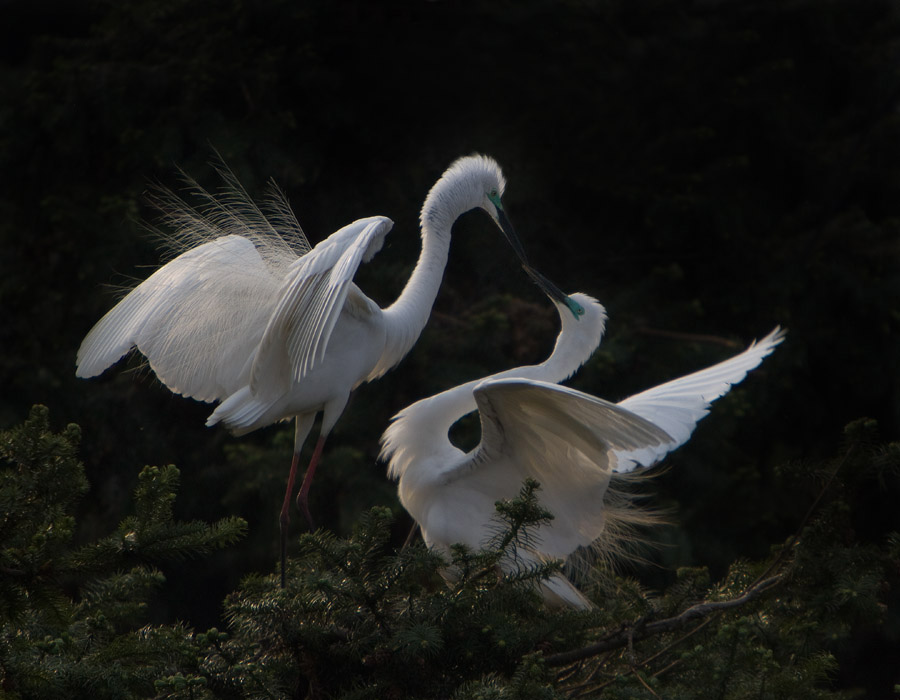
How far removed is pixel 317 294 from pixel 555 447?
75 centimetres

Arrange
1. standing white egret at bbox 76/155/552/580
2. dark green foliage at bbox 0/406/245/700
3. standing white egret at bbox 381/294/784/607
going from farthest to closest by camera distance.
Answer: standing white egret at bbox 76/155/552/580 < standing white egret at bbox 381/294/784/607 < dark green foliage at bbox 0/406/245/700

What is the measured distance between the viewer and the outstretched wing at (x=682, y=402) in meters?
2.37

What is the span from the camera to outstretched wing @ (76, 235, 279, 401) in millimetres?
2453

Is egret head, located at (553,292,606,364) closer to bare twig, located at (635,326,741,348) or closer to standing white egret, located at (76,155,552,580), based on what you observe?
standing white egret, located at (76,155,552,580)

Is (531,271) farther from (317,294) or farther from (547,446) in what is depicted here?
(317,294)

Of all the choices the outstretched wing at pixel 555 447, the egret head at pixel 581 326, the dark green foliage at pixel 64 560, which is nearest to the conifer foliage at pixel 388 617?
the dark green foliage at pixel 64 560

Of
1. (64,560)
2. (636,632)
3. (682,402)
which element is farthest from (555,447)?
(64,560)

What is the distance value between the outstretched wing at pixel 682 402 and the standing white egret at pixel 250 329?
0.69 meters

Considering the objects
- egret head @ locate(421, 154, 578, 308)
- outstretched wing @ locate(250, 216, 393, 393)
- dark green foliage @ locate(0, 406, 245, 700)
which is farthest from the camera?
egret head @ locate(421, 154, 578, 308)

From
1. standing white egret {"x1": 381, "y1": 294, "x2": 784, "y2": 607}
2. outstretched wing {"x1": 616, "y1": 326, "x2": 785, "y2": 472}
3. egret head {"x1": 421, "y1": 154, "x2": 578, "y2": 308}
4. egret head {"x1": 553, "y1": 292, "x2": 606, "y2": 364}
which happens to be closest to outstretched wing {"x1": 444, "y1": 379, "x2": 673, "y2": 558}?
standing white egret {"x1": 381, "y1": 294, "x2": 784, "y2": 607}

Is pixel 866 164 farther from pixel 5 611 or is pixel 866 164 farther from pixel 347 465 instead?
pixel 5 611

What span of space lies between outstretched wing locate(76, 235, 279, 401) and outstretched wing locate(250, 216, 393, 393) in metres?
0.25

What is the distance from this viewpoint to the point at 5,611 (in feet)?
4.65

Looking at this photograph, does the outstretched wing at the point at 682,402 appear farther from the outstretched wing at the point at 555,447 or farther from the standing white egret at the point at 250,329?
the standing white egret at the point at 250,329
